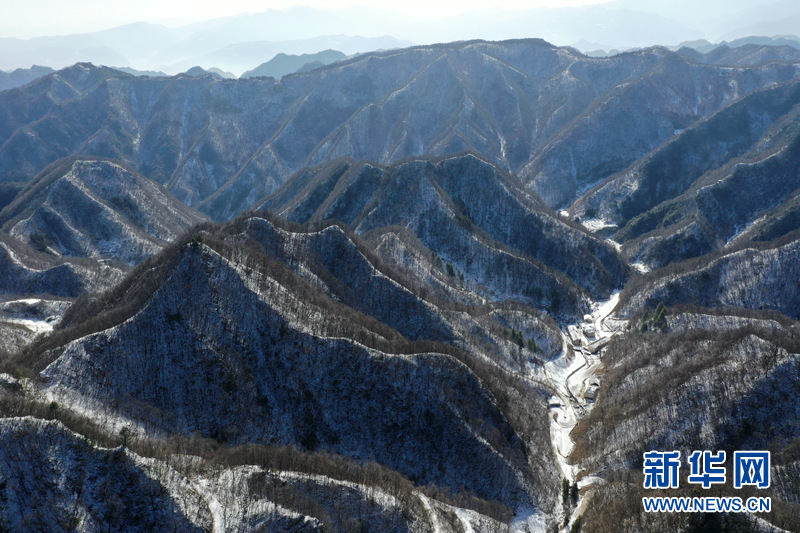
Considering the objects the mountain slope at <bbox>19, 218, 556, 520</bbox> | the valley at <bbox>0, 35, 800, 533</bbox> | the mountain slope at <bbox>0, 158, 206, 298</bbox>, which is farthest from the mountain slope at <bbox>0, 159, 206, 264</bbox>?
the mountain slope at <bbox>19, 218, 556, 520</bbox>

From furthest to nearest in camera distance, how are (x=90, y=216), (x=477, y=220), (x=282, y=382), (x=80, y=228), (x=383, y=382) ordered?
(x=90, y=216)
(x=80, y=228)
(x=477, y=220)
(x=383, y=382)
(x=282, y=382)

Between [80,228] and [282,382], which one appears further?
[80,228]

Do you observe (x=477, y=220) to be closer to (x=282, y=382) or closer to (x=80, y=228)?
(x=282, y=382)

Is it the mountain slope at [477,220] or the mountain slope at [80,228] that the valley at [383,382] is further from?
the mountain slope at [80,228]

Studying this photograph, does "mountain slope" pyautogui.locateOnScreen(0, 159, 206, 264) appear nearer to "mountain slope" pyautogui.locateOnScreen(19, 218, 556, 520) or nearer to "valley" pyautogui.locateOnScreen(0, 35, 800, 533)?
"valley" pyautogui.locateOnScreen(0, 35, 800, 533)

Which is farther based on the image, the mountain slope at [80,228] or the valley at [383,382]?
the mountain slope at [80,228]

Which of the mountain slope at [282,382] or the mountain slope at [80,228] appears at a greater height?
the mountain slope at [80,228]

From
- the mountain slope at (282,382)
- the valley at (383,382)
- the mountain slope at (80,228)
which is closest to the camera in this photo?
the valley at (383,382)

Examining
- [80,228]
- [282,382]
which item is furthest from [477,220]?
[80,228]

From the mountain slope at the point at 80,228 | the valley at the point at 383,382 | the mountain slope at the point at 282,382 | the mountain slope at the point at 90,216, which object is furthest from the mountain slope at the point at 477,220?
the mountain slope at the point at 282,382

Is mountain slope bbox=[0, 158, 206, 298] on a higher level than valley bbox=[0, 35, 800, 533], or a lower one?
higher

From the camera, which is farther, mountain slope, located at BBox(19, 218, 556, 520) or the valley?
mountain slope, located at BBox(19, 218, 556, 520)

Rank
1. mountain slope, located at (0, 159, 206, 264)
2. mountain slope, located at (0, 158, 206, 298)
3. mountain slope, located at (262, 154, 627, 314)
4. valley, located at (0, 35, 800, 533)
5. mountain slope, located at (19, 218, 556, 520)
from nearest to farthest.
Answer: valley, located at (0, 35, 800, 533) < mountain slope, located at (19, 218, 556, 520) < mountain slope, located at (0, 158, 206, 298) < mountain slope, located at (262, 154, 627, 314) < mountain slope, located at (0, 159, 206, 264)

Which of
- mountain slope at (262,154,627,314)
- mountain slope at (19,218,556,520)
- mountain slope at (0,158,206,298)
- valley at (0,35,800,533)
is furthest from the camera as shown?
mountain slope at (262,154,627,314)
